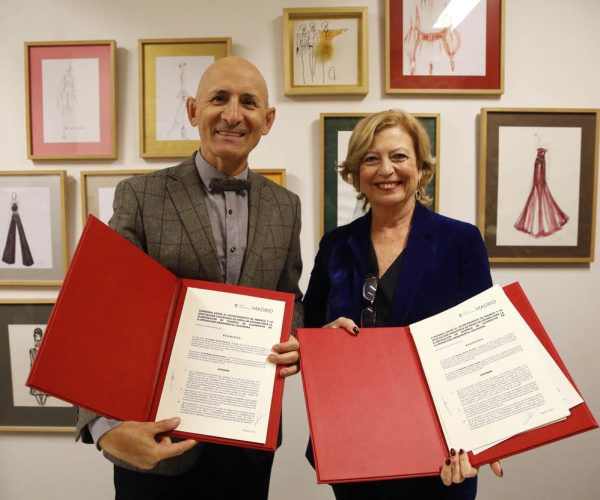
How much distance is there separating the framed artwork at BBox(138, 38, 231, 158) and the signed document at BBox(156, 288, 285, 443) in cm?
113

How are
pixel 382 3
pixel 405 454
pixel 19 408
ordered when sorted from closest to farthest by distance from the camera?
pixel 405 454
pixel 382 3
pixel 19 408

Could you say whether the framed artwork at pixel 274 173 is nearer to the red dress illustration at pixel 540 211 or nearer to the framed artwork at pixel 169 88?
the framed artwork at pixel 169 88

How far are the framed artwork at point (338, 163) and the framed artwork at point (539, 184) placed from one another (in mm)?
220

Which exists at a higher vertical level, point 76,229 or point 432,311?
point 76,229

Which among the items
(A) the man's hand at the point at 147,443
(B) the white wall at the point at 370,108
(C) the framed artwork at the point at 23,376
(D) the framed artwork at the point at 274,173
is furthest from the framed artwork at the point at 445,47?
(C) the framed artwork at the point at 23,376

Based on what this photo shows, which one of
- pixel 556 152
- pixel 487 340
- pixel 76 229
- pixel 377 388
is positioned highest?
pixel 556 152

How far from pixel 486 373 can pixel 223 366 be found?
23.9 inches

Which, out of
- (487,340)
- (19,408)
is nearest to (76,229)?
(19,408)

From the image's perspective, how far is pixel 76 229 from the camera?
203 cm

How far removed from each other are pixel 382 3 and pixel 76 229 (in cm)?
178

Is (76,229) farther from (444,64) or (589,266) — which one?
(589,266)

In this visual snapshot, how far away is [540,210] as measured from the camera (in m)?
1.95

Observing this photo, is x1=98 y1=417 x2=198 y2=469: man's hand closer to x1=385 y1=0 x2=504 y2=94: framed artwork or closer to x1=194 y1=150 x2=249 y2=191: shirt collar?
x1=194 y1=150 x2=249 y2=191: shirt collar

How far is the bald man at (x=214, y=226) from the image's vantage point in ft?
3.65
